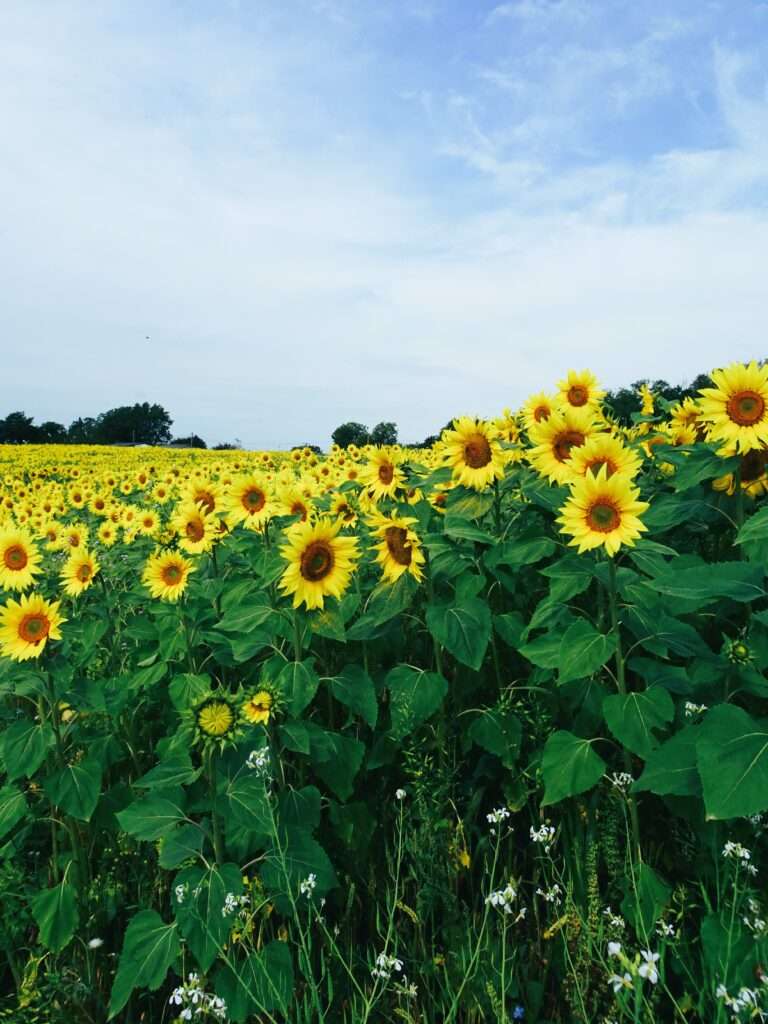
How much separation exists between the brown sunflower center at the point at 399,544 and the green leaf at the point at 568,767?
0.97 meters

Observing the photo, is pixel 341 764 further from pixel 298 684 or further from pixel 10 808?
pixel 10 808

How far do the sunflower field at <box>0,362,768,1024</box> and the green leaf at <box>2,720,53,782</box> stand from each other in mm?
13

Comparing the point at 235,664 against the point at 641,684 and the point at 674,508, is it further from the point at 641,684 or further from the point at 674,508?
the point at 674,508

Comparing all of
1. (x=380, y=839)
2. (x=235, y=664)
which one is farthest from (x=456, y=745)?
(x=235, y=664)

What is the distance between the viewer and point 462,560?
125 inches

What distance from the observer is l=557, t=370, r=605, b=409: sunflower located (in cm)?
402

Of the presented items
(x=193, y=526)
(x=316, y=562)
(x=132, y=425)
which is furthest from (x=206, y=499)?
(x=132, y=425)

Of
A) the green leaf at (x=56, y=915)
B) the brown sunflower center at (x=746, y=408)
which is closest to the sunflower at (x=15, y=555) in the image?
the green leaf at (x=56, y=915)

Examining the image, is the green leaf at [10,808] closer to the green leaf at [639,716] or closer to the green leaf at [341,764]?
the green leaf at [341,764]

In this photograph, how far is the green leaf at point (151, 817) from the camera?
254 cm

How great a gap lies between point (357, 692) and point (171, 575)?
4.70 ft

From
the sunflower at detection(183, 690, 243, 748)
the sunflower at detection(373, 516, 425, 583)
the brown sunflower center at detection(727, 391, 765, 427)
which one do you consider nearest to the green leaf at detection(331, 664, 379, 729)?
the sunflower at detection(373, 516, 425, 583)

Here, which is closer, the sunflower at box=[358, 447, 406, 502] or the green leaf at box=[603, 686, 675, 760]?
the green leaf at box=[603, 686, 675, 760]

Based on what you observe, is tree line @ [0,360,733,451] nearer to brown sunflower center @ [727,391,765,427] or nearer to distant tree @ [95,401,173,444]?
distant tree @ [95,401,173,444]
